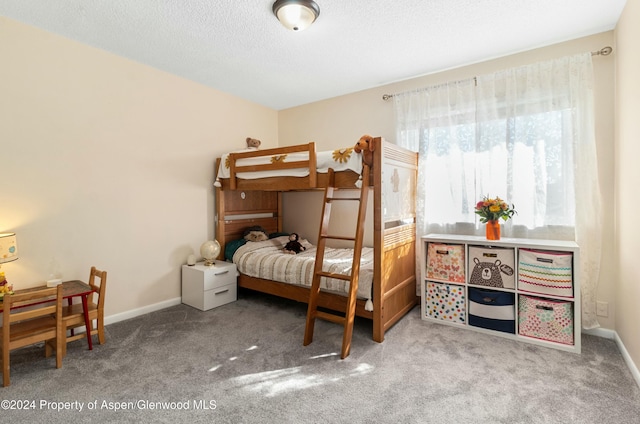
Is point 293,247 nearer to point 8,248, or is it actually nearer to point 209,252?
point 209,252

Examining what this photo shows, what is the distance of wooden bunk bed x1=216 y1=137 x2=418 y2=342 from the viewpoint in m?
2.60

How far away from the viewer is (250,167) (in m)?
3.42

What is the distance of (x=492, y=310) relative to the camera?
2.68 meters

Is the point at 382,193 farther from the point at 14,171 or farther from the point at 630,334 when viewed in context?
the point at 14,171

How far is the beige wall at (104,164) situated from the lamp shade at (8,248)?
28cm

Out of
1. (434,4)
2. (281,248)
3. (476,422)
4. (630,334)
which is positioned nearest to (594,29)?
(434,4)

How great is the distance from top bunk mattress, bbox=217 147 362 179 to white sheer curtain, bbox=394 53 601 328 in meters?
1.03

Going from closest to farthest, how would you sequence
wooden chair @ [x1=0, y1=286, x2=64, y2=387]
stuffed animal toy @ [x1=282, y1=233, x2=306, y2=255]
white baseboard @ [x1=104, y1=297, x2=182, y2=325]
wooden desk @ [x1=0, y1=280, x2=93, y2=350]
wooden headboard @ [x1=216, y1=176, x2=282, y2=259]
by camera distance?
1. wooden chair @ [x1=0, y1=286, x2=64, y2=387]
2. wooden desk @ [x1=0, y1=280, x2=93, y2=350]
3. white baseboard @ [x1=104, y1=297, x2=182, y2=325]
4. stuffed animal toy @ [x1=282, y1=233, x2=306, y2=255]
5. wooden headboard @ [x1=216, y1=176, x2=282, y2=259]

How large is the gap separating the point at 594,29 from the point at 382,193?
2.19 metres

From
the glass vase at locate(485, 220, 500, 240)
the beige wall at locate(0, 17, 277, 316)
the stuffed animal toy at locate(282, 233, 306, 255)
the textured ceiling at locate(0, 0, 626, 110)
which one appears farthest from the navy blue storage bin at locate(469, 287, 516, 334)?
the beige wall at locate(0, 17, 277, 316)

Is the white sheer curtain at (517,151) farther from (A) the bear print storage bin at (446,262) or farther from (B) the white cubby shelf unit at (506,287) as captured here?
(A) the bear print storage bin at (446,262)

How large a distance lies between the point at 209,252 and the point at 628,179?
3759mm

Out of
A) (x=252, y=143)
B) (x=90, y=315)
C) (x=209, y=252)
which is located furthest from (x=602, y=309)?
→ (x=90, y=315)

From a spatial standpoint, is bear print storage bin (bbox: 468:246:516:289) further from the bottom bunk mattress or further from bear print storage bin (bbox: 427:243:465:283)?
the bottom bunk mattress
